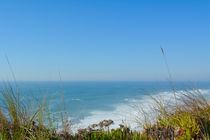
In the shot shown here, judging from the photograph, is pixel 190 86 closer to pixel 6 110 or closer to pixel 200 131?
pixel 200 131

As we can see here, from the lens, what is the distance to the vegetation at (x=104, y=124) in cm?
508

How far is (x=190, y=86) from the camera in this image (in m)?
7.45

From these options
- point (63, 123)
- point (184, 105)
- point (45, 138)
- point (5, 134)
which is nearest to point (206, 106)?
point (184, 105)

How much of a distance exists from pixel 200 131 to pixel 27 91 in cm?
273

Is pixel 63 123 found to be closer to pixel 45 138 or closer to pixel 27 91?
pixel 45 138

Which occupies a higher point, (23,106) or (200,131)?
(23,106)

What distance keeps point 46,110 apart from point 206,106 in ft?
9.42

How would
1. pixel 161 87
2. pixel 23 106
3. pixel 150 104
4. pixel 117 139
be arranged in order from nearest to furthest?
pixel 23 106 → pixel 117 139 → pixel 150 104 → pixel 161 87

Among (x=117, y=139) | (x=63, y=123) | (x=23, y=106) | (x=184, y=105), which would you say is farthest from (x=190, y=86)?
(x=23, y=106)

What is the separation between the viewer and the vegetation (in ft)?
16.7

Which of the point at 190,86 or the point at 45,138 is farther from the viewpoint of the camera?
the point at 190,86

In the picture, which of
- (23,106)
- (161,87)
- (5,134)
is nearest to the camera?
(5,134)

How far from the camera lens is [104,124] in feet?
21.6

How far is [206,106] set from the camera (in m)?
6.82
